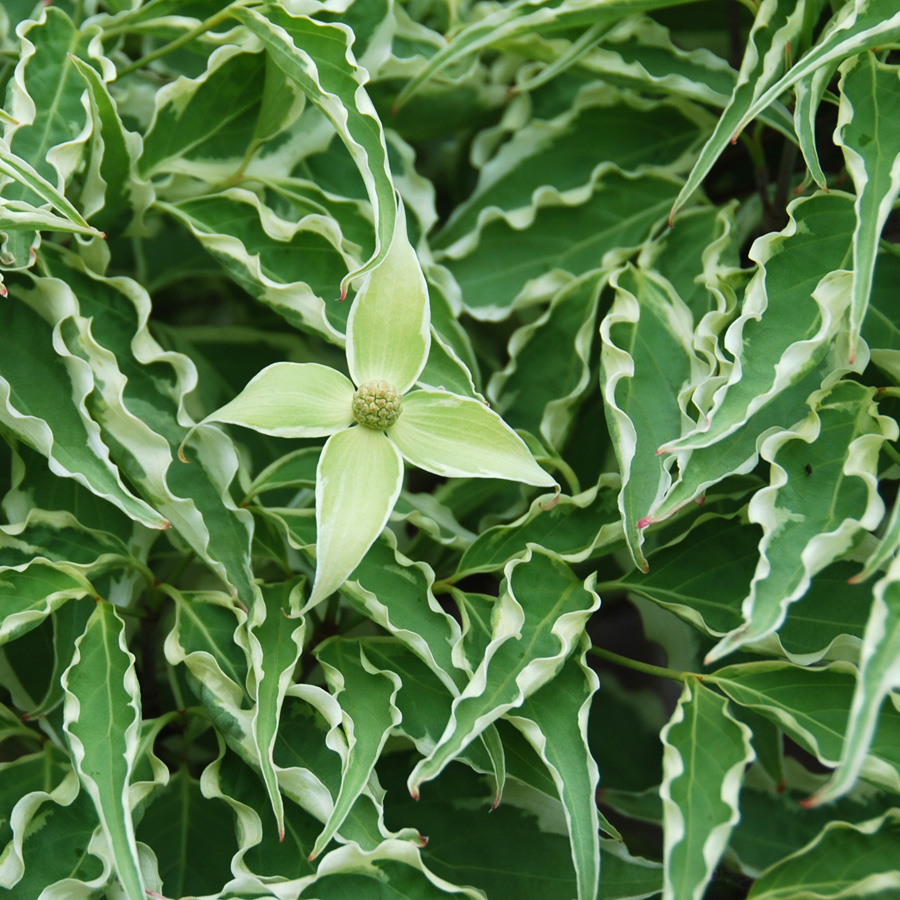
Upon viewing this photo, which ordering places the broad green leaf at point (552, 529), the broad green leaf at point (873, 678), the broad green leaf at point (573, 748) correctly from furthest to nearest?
the broad green leaf at point (552, 529)
the broad green leaf at point (573, 748)
the broad green leaf at point (873, 678)

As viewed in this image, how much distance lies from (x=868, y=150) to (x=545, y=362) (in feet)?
0.89

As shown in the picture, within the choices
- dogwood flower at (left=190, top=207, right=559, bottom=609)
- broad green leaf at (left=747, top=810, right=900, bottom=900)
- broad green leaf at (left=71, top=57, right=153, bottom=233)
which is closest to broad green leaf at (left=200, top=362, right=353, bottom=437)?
dogwood flower at (left=190, top=207, right=559, bottom=609)

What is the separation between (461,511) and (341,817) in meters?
0.29

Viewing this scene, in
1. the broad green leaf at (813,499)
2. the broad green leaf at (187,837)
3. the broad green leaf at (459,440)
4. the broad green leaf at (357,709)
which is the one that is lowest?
the broad green leaf at (187,837)

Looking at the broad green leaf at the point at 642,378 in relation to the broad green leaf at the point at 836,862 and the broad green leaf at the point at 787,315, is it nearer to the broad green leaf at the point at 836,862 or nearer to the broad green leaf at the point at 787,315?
the broad green leaf at the point at 787,315

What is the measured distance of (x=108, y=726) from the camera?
55cm

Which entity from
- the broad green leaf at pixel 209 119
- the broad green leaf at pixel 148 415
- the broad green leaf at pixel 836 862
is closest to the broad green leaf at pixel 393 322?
the broad green leaf at pixel 148 415

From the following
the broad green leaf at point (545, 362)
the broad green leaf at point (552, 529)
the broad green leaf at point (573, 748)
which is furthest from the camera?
the broad green leaf at point (545, 362)

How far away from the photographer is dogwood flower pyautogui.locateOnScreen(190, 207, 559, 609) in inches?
21.8

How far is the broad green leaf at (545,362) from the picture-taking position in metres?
0.75

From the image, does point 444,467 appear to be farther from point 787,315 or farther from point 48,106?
point 48,106

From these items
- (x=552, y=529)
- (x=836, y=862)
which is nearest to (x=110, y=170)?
(x=552, y=529)

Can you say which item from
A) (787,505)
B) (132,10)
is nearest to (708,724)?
(787,505)

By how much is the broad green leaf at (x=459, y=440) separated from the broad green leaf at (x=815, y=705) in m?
0.16
